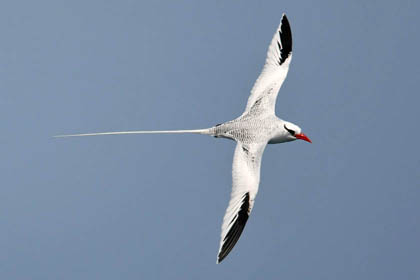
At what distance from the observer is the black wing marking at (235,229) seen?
14.0m

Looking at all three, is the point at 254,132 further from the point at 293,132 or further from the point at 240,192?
the point at 240,192

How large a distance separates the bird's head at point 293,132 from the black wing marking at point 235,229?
182 centimetres

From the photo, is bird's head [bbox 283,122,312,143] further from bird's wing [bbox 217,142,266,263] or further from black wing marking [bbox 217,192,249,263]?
black wing marking [bbox 217,192,249,263]

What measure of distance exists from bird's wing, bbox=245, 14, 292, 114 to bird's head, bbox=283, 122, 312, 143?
57 cm

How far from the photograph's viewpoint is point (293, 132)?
50.9ft

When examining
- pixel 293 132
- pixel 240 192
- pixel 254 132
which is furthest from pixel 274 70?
pixel 240 192

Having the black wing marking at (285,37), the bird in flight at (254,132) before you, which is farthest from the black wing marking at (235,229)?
the black wing marking at (285,37)

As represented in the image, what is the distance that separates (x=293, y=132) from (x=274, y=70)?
1.76 metres

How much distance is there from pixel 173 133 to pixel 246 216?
7.17 feet

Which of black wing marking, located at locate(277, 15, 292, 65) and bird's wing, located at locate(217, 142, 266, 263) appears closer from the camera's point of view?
bird's wing, located at locate(217, 142, 266, 263)

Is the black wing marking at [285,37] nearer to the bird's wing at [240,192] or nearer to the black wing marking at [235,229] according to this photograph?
the bird's wing at [240,192]

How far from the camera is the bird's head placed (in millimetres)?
15422

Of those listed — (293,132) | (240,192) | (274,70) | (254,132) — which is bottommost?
(240,192)

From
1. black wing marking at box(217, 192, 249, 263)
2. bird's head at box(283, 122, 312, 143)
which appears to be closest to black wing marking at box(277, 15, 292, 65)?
bird's head at box(283, 122, 312, 143)
